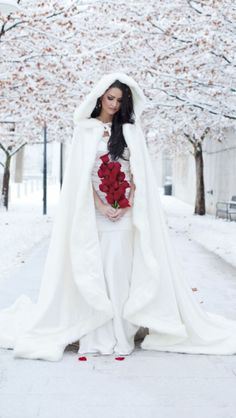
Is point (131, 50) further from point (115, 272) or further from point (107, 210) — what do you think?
point (115, 272)

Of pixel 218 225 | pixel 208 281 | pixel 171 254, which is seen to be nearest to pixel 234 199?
pixel 218 225

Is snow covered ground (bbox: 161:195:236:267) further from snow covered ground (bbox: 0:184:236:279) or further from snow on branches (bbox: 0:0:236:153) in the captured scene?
snow on branches (bbox: 0:0:236:153)

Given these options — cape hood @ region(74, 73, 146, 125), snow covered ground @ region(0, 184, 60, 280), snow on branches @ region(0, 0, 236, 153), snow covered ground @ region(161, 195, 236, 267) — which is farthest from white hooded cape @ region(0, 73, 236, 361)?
snow on branches @ region(0, 0, 236, 153)

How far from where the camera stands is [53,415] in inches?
155

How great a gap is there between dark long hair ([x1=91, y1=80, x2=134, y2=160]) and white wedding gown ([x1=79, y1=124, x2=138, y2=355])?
2.3 inches

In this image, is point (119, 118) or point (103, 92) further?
point (119, 118)

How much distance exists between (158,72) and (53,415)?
11.5 metres

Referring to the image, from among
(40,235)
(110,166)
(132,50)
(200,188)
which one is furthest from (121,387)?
(200,188)

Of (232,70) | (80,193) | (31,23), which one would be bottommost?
(80,193)

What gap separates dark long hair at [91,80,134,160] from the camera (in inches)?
213

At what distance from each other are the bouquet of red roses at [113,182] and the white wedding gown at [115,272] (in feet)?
0.44

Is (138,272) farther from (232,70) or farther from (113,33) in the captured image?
(113,33)

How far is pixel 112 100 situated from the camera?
5.43 meters

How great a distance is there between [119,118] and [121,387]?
2247mm
